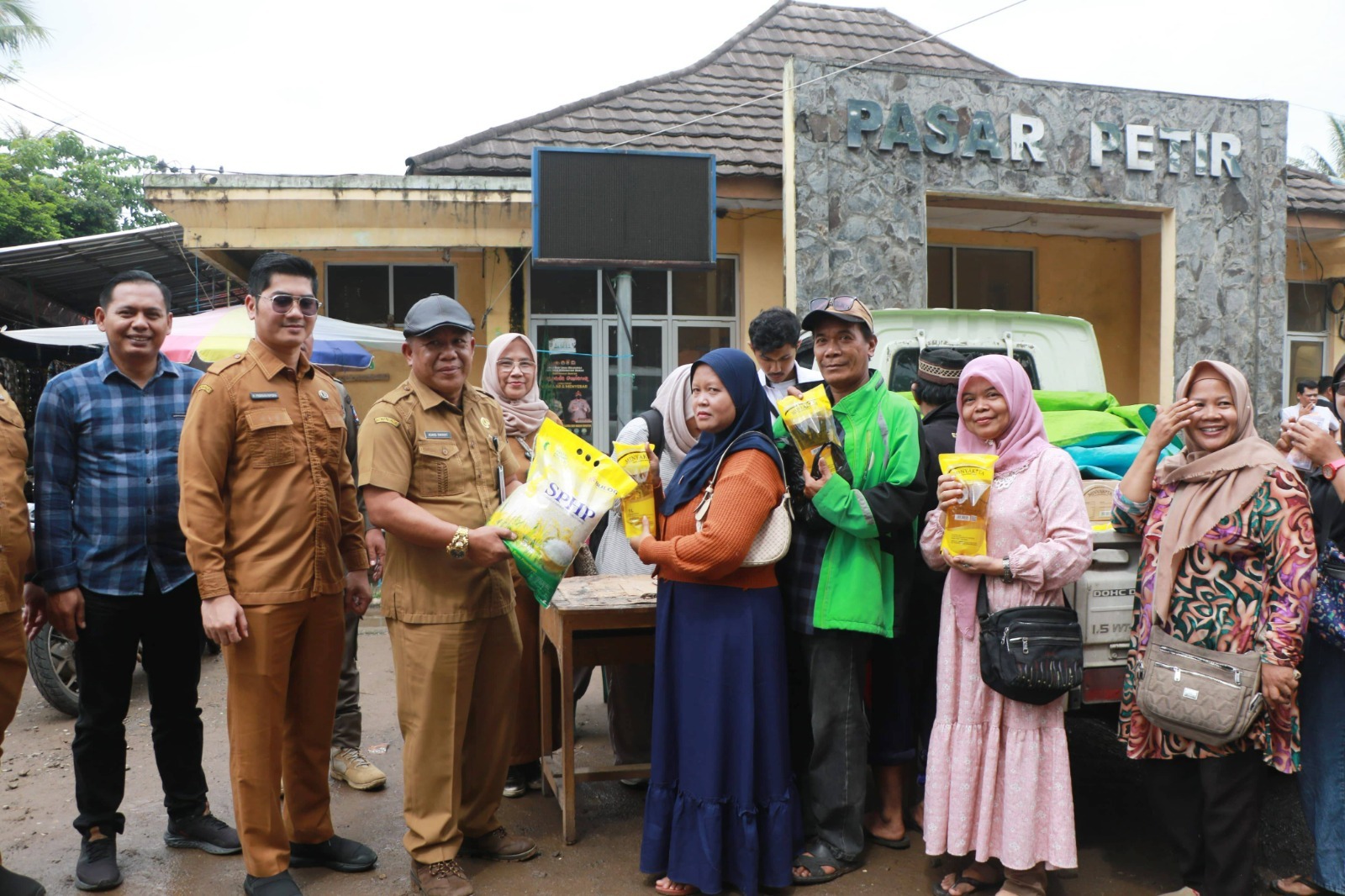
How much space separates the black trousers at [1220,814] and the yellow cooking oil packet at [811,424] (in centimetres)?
152

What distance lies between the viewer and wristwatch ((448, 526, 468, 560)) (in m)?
3.22

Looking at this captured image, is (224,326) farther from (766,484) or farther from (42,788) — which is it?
(766,484)

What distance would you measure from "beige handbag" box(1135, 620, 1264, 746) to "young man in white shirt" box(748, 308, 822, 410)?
1.81 meters

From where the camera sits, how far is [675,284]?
1067cm

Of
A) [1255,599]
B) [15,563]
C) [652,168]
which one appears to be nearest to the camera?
[1255,599]

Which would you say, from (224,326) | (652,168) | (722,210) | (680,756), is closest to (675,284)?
(722,210)

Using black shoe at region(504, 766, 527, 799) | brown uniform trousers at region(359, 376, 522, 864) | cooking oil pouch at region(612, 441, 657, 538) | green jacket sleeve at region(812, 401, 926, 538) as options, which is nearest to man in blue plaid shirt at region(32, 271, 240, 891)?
brown uniform trousers at region(359, 376, 522, 864)

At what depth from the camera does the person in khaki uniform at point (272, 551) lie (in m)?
3.18

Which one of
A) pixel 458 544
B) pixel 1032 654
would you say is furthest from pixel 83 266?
pixel 1032 654

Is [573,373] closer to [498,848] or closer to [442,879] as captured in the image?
[498,848]

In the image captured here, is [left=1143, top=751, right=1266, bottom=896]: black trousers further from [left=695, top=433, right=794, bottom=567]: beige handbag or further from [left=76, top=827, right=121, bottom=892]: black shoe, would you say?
[left=76, top=827, right=121, bottom=892]: black shoe

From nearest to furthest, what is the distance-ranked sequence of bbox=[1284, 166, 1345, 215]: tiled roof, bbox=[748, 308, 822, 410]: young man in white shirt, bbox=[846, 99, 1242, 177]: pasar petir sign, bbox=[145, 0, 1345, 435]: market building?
bbox=[748, 308, 822, 410]: young man in white shirt → bbox=[145, 0, 1345, 435]: market building → bbox=[846, 99, 1242, 177]: pasar petir sign → bbox=[1284, 166, 1345, 215]: tiled roof

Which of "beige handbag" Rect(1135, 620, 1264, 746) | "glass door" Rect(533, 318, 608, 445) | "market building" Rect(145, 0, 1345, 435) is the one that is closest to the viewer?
"beige handbag" Rect(1135, 620, 1264, 746)

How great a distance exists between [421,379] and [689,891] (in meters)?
2.04
